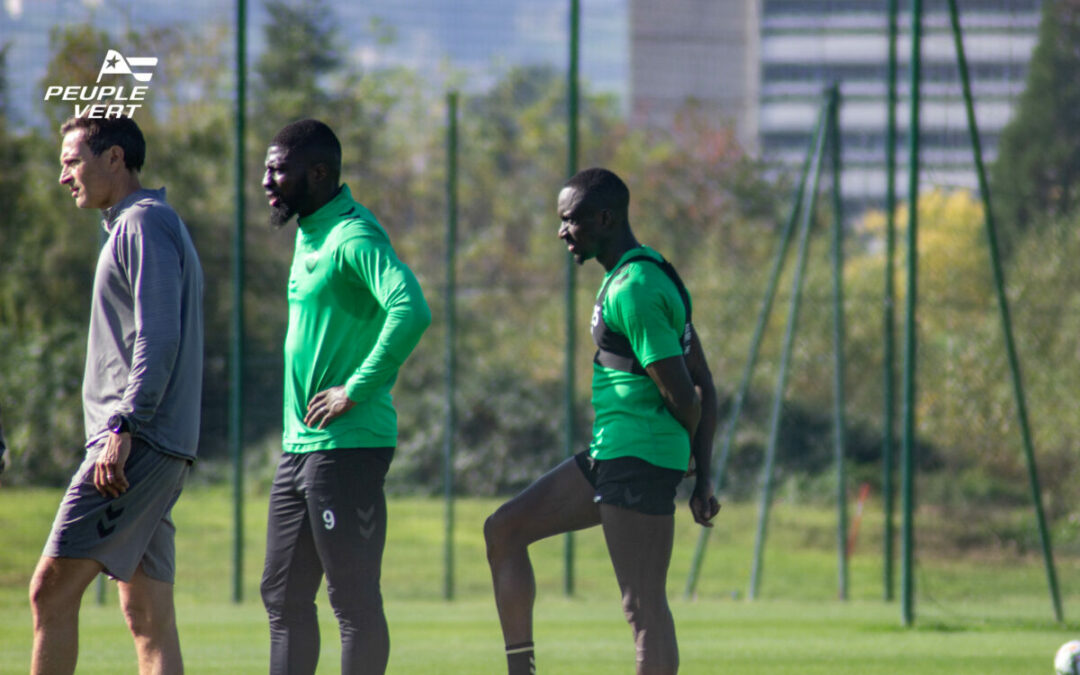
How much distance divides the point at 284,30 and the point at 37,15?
344 centimetres

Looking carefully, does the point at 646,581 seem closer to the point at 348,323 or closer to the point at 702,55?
the point at 348,323

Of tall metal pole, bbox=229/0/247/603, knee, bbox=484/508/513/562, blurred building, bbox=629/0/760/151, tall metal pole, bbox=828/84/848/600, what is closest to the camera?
knee, bbox=484/508/513/562

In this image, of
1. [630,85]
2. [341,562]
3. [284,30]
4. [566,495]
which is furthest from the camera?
[630,85]

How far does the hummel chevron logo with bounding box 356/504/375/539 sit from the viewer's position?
4.24 meters

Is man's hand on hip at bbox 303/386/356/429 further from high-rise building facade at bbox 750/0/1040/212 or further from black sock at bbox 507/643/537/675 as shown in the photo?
high-rise building facade at bbox 750/0/1040/212

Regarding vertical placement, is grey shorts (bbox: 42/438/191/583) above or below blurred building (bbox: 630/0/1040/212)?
below

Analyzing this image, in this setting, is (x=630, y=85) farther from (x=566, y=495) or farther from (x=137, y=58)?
(x=566, y=495)

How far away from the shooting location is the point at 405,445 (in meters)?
12.5

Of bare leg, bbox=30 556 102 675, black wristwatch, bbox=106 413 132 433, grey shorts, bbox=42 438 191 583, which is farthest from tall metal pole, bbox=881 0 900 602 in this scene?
bare leg, bbox=30 556 102 675

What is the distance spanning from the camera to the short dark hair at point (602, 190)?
4723mm

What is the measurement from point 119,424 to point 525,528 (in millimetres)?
1528

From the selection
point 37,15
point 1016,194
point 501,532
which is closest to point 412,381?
point 37,15

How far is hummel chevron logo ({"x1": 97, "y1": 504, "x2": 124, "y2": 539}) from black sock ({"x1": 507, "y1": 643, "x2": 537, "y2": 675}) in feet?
4.86

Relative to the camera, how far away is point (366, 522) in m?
4.25
